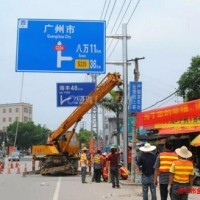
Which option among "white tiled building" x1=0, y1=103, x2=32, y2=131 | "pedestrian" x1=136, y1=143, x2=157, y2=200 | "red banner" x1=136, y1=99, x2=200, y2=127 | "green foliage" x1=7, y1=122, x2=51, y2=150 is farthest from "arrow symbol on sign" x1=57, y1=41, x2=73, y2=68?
"white tiled building" x1=0, y1=103, x2=32, y2=131

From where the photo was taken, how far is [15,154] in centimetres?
6781

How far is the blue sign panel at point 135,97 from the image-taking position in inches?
968

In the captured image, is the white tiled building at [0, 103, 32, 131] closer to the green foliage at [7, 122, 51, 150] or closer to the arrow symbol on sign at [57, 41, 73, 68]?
the green foliage at [7, 122, 51, 150]

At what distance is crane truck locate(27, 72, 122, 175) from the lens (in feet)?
86.5

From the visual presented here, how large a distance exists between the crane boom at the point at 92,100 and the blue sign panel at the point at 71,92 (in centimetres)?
394

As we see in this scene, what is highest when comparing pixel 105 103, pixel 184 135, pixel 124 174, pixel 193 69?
pixel 193 69

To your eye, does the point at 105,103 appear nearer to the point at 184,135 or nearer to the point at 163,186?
the point at 184,135

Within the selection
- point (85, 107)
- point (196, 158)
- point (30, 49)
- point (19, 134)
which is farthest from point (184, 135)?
point (19, 134)

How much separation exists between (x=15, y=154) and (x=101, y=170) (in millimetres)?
46533

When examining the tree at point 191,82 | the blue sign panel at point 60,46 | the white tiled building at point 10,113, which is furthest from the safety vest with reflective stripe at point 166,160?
the white tiled building at point 10,113

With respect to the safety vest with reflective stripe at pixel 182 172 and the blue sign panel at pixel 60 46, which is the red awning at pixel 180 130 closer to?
the blue sign panel at pixel 60 46

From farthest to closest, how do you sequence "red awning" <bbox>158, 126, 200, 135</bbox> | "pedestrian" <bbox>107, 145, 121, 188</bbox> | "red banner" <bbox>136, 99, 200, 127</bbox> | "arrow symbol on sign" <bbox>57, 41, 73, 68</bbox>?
"red banner" <bbox>136, 99, 200, 127</bbox> < "red awning" <bbox>158, 126, 200, 135</bbox> < "arrow symbol on sign" <bbox>57, 41, 73, 68</bbox> < "pedestrian" <bbox>107, 145, 121, 188</bbox>

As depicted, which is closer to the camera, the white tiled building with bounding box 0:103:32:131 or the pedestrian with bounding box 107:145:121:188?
the pedestrian with bounding box 107:145:121:188

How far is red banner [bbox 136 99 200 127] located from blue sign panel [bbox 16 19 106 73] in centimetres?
441
